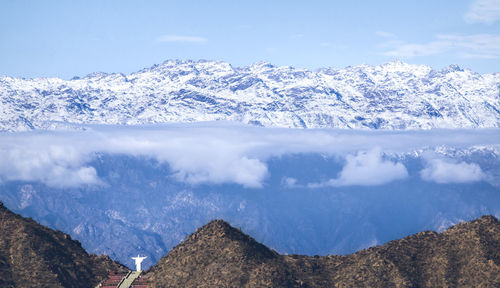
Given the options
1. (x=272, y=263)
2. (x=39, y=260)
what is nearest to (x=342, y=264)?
(x=272, y=263)

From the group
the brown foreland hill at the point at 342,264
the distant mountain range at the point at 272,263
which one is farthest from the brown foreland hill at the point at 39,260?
the brown foreland hill at the point at 342,264

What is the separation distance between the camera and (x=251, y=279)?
162 metres

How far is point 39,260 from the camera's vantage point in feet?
582

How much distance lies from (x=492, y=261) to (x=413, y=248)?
20122 millimetres

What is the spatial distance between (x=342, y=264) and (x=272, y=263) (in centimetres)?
1817

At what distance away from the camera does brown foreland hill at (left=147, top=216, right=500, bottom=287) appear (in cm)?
16312

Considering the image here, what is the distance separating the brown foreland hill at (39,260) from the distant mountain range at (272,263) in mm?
225

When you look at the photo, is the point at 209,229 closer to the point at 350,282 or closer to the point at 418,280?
the point at 350,282

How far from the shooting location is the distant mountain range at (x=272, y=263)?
538 feet

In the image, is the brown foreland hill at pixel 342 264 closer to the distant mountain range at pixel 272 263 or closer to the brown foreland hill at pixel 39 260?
the distant mountain range at pixel 272 263

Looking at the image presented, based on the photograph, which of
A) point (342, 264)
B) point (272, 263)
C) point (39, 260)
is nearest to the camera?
point (272, 263)

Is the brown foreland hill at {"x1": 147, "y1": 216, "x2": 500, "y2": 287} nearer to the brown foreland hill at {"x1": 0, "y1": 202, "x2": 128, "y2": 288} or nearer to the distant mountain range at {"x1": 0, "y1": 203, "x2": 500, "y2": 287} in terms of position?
the distant mountain range at {"x1": 0, "y1": 203, "x2": 500, "y2": 287}

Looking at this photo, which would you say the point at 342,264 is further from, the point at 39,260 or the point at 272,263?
the point at 39,260

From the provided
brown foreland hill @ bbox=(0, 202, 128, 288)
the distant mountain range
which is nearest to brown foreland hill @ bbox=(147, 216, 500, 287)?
the distant mountain range
